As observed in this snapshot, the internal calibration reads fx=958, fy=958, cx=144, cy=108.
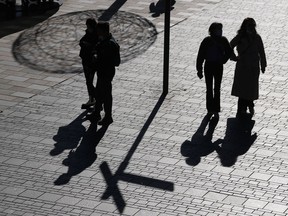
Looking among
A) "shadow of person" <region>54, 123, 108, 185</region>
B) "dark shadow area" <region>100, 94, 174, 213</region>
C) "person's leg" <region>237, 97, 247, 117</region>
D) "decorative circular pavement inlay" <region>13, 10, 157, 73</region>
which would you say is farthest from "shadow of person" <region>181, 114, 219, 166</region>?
"decorative circular pavement inlay" <region>13, 10, 157, 73</region>

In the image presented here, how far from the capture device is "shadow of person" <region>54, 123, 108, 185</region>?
1370 centimetres

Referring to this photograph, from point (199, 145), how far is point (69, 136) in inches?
82.4

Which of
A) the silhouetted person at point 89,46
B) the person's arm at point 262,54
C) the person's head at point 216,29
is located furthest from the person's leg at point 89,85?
the person's arm at point 262,54

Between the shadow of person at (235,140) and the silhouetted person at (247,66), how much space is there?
311mm

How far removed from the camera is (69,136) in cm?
1527

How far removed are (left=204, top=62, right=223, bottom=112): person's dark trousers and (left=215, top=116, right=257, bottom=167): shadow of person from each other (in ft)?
1.18

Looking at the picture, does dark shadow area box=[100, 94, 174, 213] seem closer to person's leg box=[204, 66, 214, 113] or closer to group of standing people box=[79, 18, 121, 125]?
group of standing people box=[79, 18, 121, 125]

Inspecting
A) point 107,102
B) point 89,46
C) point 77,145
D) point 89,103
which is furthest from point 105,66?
point 77,145

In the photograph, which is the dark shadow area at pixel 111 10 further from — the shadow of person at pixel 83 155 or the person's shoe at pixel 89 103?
the shadow of person at pixel 83 155

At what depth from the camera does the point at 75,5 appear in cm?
2400

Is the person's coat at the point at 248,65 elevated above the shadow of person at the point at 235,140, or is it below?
above

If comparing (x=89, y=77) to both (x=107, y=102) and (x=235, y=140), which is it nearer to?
(x=107, y=102)

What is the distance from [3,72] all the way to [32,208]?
665 cm

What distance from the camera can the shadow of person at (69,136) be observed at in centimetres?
1478
